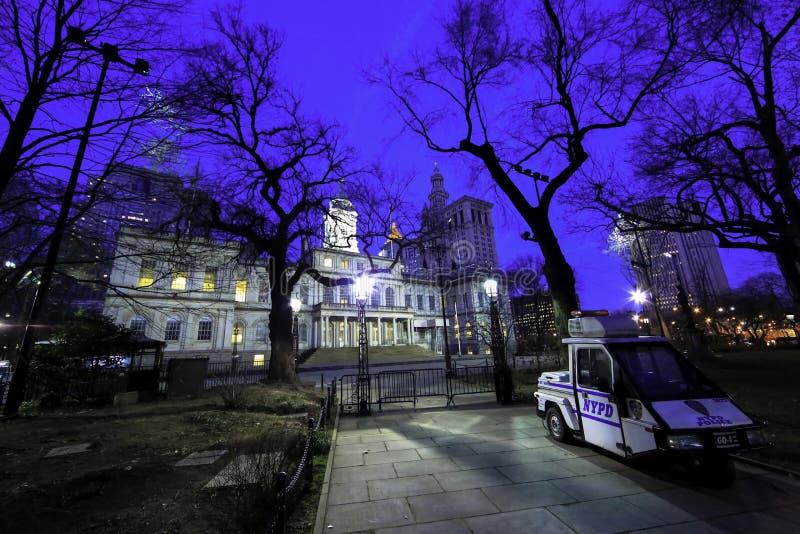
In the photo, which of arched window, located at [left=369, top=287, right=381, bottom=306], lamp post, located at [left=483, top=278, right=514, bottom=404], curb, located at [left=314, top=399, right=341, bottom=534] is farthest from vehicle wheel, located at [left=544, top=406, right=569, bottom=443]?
arched window, located at [left=369, top=287, right=381, bottom=306]

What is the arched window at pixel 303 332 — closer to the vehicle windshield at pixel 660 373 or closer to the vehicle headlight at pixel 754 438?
the vehicle windshield at pixel 660 373

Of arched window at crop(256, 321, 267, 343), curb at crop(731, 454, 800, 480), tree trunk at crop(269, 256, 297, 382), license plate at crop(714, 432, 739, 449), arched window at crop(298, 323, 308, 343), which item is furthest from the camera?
arched window at crop(298, 323, 308, 343)

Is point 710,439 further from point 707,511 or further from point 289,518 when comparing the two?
point 289,518

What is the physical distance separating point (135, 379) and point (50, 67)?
14500mm

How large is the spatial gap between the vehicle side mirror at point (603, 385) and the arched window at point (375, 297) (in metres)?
53.3

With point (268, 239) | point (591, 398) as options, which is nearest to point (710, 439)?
point (591, 398)

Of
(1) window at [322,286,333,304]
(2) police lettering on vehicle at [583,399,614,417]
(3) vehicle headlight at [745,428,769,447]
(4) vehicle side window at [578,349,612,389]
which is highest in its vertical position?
(1) window at [322,286,333,304]

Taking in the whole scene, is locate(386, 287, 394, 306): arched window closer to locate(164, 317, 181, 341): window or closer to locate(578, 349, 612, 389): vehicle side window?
locate(164, 317, 181, 341): window

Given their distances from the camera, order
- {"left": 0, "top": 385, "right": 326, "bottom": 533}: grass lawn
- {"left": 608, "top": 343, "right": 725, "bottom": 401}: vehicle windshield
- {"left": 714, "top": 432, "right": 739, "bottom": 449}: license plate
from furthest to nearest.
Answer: {"left": 608, "top": 343, "right": 725, "bottom": 401}: vehicle windshield
{"left": 714, "top": 432, "right": 739, "bottom": 449}: license plate
{"left": 0, "top": 385, "right": 326, "bottom": 533}: grass lawn

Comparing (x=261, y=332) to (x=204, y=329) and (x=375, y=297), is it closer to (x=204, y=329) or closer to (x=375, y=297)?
(x=204, y=329)

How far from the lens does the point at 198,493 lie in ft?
15.9

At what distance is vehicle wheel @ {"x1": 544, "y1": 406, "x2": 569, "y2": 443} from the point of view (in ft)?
22.6

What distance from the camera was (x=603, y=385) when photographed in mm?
5562

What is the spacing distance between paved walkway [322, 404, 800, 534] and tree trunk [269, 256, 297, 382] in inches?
377
